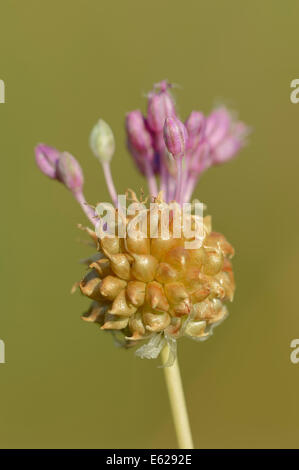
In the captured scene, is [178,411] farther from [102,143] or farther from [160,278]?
[102,143]

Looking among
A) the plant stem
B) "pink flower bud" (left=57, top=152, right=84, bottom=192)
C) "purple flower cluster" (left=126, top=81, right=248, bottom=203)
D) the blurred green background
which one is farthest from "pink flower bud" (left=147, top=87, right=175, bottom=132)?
the blurred green background

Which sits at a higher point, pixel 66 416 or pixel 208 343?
pixel 208 343

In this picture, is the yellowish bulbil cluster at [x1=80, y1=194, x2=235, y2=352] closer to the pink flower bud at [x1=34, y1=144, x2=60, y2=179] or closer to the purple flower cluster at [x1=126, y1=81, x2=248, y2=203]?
the purple flower cluster at [x1=126, y1=81, x2=248, y2=203]

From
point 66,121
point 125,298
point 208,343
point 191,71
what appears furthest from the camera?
point 191,71

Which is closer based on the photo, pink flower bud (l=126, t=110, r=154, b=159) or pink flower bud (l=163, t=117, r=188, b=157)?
pink flower bud (l=163, t=117, r=188, b=157)

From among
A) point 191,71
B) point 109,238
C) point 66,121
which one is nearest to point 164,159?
point 109,238

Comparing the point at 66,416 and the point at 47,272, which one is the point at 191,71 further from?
the point at 66,416
